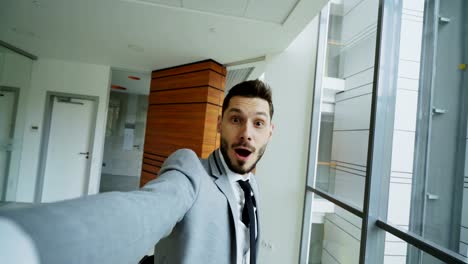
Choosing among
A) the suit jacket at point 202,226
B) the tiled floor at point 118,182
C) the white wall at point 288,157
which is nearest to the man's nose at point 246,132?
the suit jacket at point 202,226

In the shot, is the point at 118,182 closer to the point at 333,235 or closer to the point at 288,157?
the point at 288,157

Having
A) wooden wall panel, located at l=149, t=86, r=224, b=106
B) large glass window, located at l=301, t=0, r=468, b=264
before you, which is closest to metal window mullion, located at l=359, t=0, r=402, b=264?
large glass window, located at l=301, t=0, r=468, b=264

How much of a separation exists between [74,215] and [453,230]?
7.38 ft

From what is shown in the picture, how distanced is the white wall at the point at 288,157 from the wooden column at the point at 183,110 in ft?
4.56

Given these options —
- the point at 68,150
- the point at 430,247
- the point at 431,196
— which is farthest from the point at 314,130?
the point at 68,150

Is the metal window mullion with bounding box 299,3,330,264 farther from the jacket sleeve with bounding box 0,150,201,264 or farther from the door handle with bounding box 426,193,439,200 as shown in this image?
the jacket sleeve with bounding box 0,150,201,264

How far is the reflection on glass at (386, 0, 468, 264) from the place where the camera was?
1.62 m

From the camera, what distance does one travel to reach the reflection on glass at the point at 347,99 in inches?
104

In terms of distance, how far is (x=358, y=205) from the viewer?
242 cm

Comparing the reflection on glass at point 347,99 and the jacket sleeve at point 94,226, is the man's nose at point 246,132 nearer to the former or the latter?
the jacket sleeve at point 94,226

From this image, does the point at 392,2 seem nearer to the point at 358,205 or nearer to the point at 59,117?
the point at 358,205

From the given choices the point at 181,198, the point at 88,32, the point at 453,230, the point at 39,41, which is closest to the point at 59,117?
the point at 39,41

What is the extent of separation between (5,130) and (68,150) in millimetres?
1172

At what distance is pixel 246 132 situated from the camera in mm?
1121
